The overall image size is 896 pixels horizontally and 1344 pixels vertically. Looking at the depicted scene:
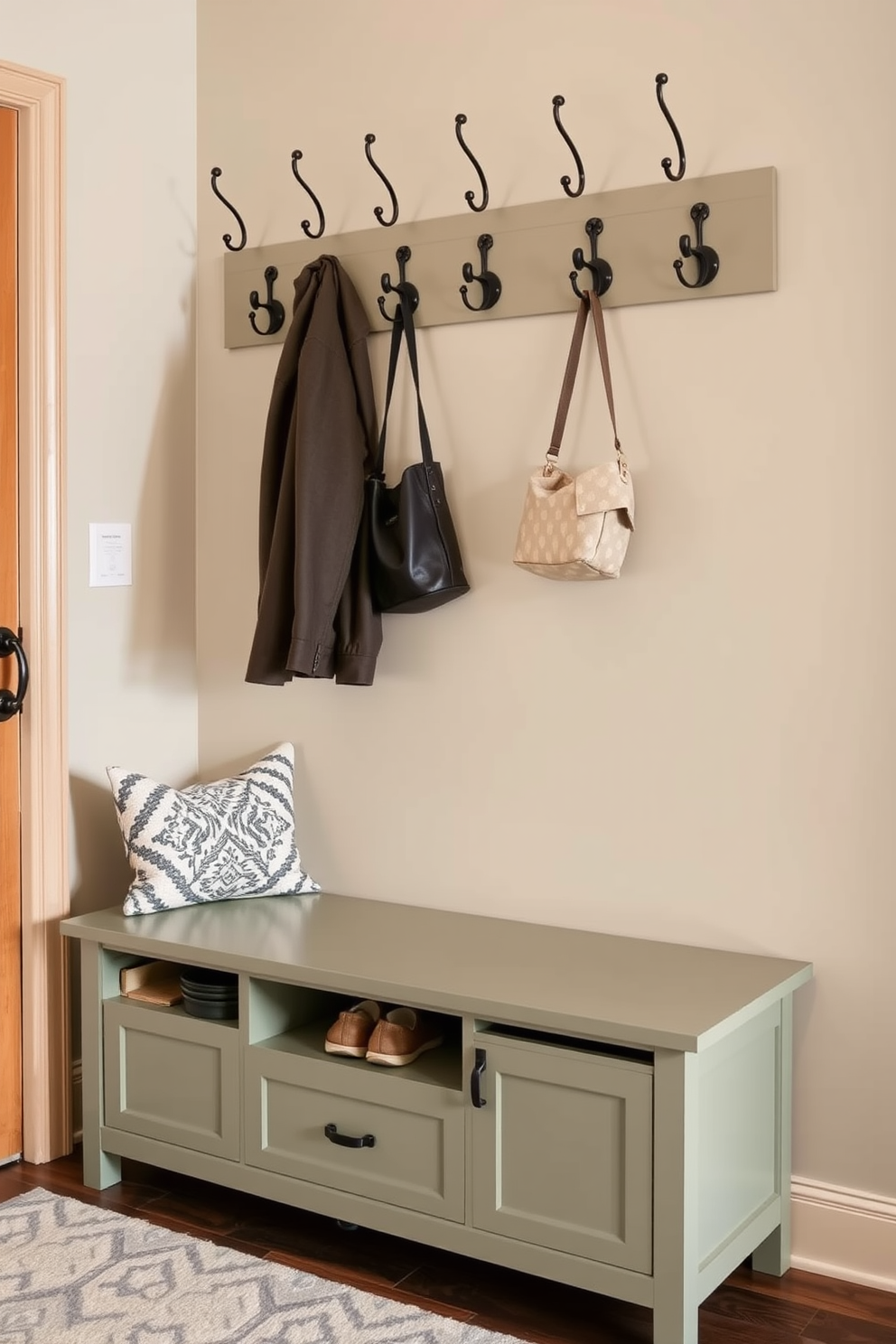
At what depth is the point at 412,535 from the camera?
248cm

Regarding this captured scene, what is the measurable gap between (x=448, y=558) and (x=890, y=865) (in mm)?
949

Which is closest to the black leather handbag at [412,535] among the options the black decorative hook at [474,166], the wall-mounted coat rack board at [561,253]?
the wall-mounted coat rack board at [561,253]

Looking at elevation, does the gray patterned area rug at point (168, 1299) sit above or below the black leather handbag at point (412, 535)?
below

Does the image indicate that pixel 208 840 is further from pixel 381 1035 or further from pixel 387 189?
pixel 387 189

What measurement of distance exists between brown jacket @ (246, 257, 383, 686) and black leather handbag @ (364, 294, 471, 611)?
0.11ft

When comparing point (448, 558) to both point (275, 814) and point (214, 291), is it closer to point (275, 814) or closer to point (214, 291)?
point (275, 814)

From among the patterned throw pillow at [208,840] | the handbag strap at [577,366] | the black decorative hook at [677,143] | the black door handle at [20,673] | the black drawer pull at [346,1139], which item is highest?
the black decorative hook at [677,143]

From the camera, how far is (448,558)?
2.50 metres

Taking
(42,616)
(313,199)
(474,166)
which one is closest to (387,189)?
(313,199)

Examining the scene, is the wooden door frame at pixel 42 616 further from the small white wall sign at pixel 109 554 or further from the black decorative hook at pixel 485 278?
the black decorative hook at pixel 485 278

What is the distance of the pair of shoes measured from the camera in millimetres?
2176

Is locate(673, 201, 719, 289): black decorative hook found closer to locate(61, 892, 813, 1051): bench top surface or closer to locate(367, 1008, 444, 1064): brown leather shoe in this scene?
locate(61, 892, 813, 1051): bench top surface

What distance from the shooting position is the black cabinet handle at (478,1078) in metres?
2.03

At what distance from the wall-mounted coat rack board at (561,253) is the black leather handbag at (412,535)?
0.11 m
